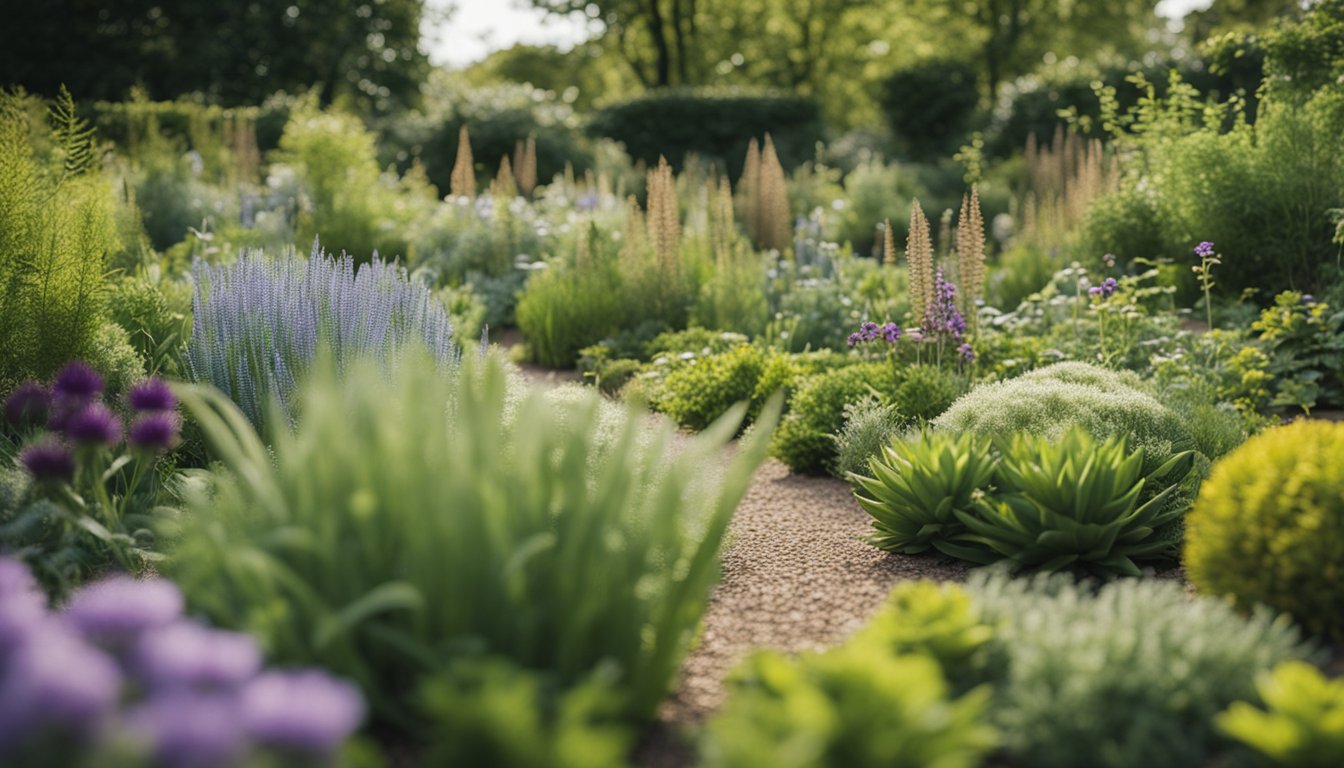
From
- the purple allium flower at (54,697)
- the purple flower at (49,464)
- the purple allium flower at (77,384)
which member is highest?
the purple allium flower at (77,384)

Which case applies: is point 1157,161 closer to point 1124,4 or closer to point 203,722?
point 203,722

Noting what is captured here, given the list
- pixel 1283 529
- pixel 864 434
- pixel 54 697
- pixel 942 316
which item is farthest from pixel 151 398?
pixel 942 316

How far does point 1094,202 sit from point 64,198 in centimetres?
795

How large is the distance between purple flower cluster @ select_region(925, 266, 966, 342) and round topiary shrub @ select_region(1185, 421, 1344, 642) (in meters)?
3.00

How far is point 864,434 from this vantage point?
5.67m

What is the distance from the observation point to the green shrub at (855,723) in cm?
201

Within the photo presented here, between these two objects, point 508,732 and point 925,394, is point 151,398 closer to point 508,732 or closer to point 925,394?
point 508,732

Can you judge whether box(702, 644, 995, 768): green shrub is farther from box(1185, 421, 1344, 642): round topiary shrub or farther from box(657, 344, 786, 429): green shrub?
box(657, 344, 786, 429): green shrub

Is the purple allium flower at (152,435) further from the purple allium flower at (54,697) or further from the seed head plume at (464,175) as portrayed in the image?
the seed head plume at (464,175)

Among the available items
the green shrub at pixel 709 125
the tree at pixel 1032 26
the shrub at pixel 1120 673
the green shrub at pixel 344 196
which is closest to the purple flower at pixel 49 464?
the shrub at pixel 1120 673

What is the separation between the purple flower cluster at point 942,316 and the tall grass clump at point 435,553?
3.89 m

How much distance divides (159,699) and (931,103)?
2100 centimetres

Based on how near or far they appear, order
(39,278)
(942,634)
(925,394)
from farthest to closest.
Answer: (925,394) → (39,278) → (942,634)

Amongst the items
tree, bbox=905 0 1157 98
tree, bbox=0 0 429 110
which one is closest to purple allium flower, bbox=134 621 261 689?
tree, bbox=0 0 429 110
